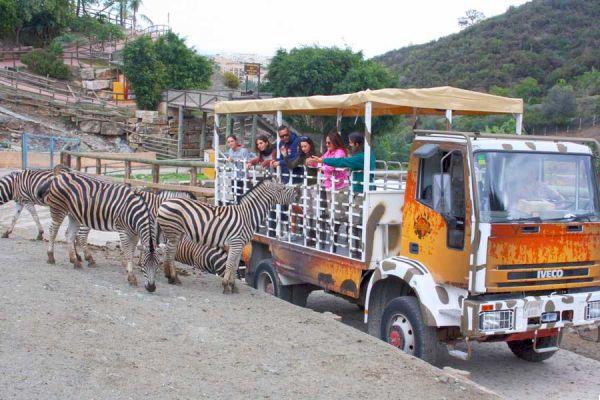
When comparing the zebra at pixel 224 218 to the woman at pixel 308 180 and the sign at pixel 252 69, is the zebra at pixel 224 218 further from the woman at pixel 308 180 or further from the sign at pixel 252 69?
the sign at pixel 252 69

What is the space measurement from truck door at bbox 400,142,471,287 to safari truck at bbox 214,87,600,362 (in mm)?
10

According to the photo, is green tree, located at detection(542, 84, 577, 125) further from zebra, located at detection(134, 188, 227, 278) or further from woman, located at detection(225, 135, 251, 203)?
zebra, located at detection(134, 188, 227, 278)

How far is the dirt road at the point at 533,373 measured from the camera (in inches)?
269

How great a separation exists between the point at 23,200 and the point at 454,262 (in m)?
8.80

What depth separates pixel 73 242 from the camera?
950 centimetres

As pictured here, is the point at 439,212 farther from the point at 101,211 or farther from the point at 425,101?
the point at 101,211

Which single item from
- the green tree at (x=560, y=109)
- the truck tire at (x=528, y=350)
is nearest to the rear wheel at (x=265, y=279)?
the truck tire at (x=528, y=350)

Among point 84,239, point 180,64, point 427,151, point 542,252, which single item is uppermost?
point 180,64

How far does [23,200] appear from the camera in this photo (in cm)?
1261

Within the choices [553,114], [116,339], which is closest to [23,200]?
[116,339]

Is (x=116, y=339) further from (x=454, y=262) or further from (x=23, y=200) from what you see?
(x=23, y=200)

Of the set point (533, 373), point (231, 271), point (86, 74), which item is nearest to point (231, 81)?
point (86, 74)

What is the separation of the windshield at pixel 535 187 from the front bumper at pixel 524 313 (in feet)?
2.37

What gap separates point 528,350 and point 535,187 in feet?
6.92
